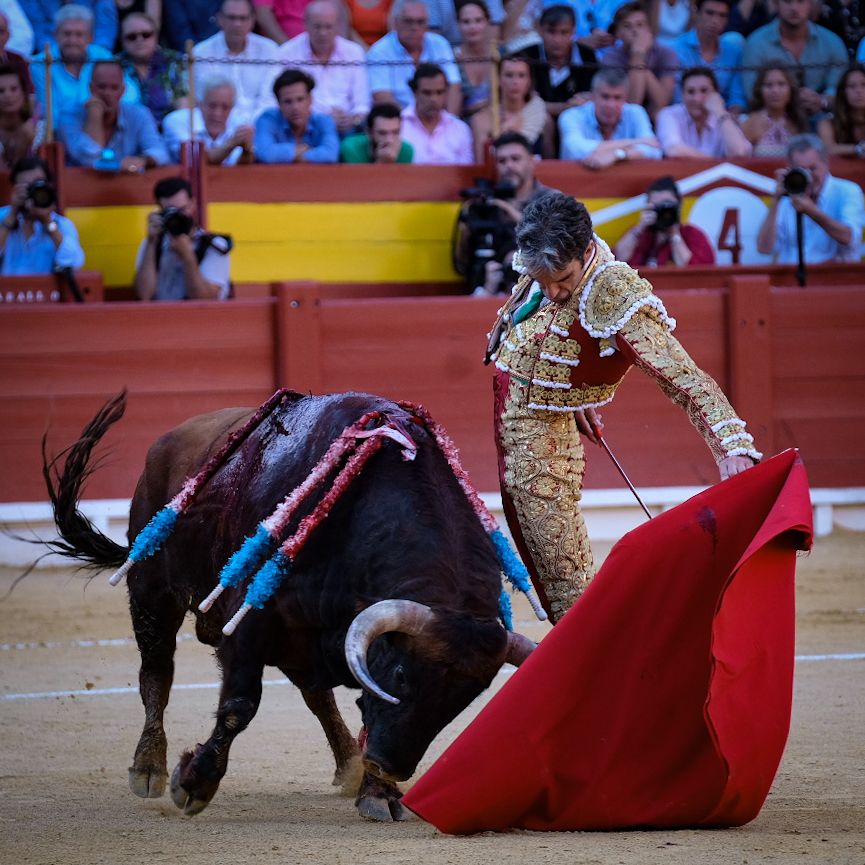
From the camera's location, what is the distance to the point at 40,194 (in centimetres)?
633

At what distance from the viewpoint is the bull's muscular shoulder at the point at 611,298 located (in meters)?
3.04

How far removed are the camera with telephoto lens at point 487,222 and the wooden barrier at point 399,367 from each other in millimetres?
222

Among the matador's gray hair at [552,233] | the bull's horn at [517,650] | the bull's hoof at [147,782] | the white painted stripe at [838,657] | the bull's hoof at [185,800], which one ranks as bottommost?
the white painted stripe at [838,657]

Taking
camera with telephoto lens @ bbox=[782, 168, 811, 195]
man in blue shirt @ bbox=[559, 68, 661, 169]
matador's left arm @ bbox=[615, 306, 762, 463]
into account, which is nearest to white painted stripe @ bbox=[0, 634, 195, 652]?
matador's left arm @ bbox=[615, 306, 762, 463]

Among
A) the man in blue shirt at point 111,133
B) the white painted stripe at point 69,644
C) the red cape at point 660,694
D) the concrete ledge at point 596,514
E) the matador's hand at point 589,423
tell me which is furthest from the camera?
the man in blue shirt at point 111,133

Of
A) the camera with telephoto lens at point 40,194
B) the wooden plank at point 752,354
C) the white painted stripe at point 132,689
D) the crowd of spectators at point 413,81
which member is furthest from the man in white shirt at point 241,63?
the white painted stripe at point 132,689

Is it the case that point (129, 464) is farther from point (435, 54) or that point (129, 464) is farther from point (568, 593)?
point (568, 593)

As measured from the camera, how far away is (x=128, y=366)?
22.0 feet

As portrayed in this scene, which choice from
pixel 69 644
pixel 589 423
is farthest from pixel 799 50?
pixel 589 423

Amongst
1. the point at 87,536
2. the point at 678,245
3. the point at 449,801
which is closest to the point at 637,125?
the point at 678,245

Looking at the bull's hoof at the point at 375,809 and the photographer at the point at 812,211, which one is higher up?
the photographer at the point at 812,211

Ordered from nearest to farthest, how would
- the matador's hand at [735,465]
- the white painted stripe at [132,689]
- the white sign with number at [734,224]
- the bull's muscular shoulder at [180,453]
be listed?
the matador's hand at [735,465] < the bull's muscular shoulder at [180,453] < the white painted stripe at [132,689] < the white sign with number at [734,224]

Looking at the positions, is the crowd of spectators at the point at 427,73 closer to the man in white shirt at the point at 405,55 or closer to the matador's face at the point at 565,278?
the man in white shirt at the point at 405,55

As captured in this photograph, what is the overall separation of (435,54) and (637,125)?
103 centimetres
